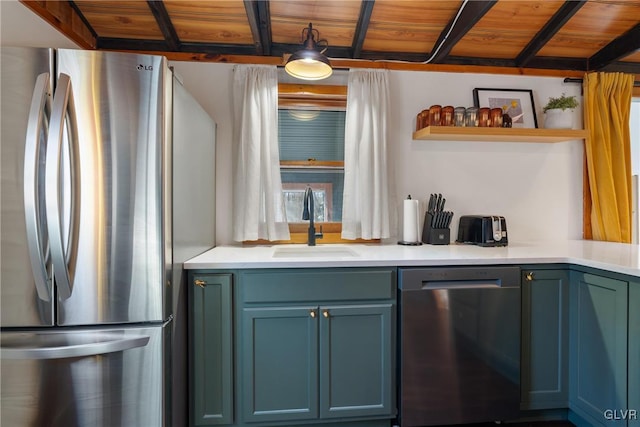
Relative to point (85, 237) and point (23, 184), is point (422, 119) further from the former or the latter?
point (23, 184)

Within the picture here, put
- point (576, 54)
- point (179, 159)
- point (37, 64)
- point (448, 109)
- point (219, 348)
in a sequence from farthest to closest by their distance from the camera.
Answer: point (576, 54) < point (448, 109) < point (219, 348) < point (179, 159) < point (37, 64)

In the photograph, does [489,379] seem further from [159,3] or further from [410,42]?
[159,3]

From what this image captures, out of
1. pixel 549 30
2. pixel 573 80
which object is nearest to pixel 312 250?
pixel 549 30

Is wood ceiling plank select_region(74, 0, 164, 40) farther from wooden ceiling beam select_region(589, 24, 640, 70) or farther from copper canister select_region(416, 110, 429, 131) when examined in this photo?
wooden ceiling beam select_region(589, 24, 640, 70)

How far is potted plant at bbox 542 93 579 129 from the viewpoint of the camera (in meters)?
2.35

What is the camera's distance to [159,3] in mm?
1890

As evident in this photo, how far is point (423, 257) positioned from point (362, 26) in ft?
4.88

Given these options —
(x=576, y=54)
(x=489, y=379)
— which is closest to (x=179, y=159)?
(x=489, y=379)

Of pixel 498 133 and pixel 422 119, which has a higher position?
pixel 422 119

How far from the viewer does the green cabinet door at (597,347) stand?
157 cm

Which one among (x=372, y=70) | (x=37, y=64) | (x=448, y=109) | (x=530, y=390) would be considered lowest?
(x=530, y=390)

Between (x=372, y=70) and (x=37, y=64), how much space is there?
1879 mm

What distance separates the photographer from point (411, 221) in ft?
7.57

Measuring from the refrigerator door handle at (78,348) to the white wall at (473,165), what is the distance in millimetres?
1072
